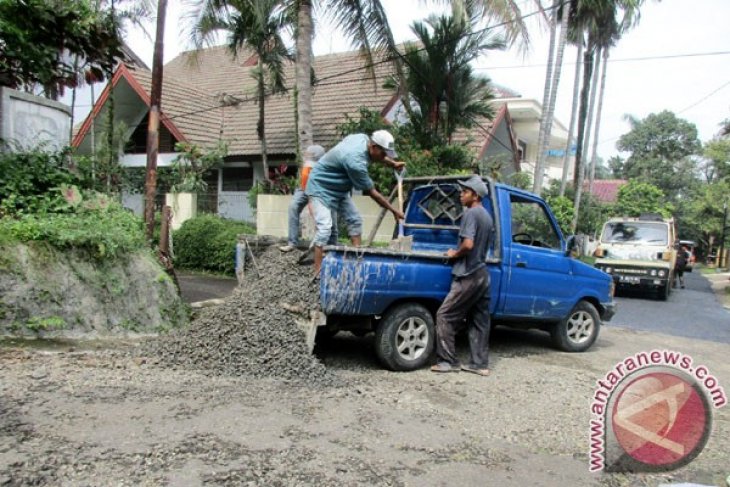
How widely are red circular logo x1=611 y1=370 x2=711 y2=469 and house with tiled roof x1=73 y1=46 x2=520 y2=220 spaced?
1328 cm

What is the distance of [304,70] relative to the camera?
10727mm

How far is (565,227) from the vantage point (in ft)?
58.3

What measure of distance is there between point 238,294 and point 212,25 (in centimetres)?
765

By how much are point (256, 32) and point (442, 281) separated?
10.1 metres

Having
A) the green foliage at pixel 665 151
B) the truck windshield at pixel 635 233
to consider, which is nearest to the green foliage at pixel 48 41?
the truck windshield at pixel 635 233

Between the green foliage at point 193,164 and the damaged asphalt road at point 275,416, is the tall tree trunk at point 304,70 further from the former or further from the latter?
the green foliage at point 193,164

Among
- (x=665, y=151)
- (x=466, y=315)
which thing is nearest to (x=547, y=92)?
(x=466, y=315)

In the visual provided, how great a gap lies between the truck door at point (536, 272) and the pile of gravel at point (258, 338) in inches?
92.4

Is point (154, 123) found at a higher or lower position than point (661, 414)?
higher

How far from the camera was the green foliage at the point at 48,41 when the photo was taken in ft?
24.4

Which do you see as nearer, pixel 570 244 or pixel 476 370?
pixel 476 370

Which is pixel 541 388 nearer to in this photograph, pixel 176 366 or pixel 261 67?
pixel 176 366

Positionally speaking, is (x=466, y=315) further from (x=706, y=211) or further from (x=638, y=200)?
(x=706, y=211)

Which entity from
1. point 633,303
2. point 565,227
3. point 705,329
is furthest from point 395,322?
point 565,227
